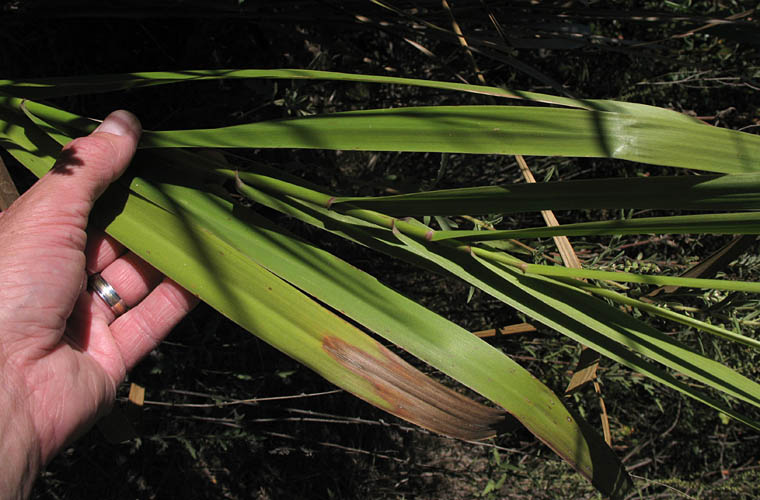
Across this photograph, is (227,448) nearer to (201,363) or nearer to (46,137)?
(201,363)

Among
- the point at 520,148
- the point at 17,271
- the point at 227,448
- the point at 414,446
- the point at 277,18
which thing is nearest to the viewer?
the point at 520,148

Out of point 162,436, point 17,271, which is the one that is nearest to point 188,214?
point 17,271

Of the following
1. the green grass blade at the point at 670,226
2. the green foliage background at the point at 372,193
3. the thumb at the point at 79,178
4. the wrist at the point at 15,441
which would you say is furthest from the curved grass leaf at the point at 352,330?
the green foliage background at the point at 372,193

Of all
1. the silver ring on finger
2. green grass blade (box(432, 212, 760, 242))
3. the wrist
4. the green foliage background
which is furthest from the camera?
the green foliage background

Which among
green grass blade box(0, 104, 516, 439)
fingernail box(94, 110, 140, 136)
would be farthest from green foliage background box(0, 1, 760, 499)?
green grass blade box(0, 104, 516, 439)

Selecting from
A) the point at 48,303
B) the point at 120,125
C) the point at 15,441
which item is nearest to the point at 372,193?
the point at 120,125

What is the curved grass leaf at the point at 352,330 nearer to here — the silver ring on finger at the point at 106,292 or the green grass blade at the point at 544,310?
the green grass blade at the point at 544,310

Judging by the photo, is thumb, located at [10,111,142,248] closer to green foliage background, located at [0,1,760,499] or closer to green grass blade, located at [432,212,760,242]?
green foliage background, located at [0,1,760,499]

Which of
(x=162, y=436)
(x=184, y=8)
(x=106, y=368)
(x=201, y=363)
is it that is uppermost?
(x=184, y=8)
